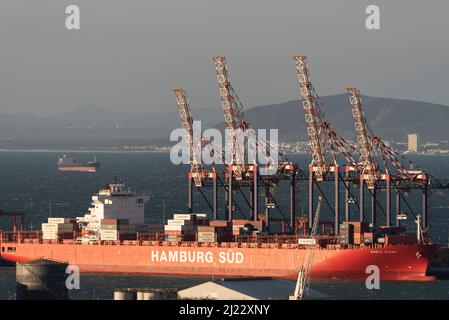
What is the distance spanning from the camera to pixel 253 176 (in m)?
142

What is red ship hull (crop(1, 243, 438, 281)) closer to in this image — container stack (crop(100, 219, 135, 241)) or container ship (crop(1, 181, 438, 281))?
container ship (crop(1, 181, 438, 281))

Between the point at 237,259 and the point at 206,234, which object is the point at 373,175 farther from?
the point at 206,234

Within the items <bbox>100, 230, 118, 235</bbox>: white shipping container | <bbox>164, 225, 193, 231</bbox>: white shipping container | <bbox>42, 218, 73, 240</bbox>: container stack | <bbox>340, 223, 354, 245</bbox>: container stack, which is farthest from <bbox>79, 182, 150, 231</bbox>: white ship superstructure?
<bbox>340, 223, 354, 245</bbox>: container stack

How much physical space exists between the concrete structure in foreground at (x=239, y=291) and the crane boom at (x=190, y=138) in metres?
50.0

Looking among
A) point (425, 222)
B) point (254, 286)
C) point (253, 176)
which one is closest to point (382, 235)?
point (425, 222)

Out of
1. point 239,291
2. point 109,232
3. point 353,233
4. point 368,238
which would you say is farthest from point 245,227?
point 239,291

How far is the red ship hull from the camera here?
127 metres

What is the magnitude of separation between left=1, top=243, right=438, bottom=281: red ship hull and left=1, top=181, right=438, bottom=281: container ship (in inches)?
3.2

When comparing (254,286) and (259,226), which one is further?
(259,226)

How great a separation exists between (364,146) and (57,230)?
2961cm

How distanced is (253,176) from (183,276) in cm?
1490

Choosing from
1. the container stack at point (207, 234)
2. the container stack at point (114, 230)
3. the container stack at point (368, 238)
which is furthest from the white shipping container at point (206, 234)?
the container stack at point (368, 238)

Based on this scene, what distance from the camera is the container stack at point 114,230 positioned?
14000 cm
